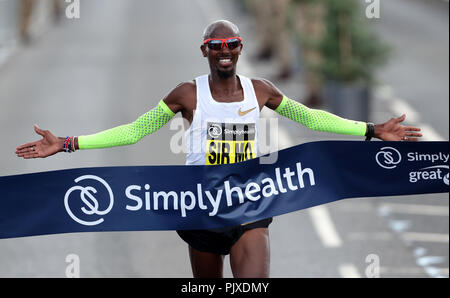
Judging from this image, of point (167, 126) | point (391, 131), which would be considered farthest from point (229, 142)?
point (167, 126)

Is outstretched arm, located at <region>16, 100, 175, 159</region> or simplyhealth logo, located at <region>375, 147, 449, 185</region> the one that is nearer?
outstretched arm, located at <region>16, 100, 175, 159</region>

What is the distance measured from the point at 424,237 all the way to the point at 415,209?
1538 mm

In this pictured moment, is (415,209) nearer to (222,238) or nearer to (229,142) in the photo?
(222,238)

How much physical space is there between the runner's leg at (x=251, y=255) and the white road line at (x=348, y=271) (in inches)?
176

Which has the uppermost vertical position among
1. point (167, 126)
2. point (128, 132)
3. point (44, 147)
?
point (167, 126)

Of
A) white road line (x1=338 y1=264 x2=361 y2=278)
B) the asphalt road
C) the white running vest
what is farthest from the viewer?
the asphalt road

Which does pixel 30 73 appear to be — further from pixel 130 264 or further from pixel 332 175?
pixel 332 175

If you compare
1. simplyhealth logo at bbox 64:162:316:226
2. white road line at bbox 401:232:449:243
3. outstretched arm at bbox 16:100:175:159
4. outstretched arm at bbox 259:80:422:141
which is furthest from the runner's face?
white road line at bbox 401:232:449:243

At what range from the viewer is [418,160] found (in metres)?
6.91

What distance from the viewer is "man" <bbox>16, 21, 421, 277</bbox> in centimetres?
625

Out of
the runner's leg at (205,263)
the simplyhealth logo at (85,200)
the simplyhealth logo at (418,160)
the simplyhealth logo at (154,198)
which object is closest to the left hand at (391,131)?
the simplyhealth logo at (418,160)

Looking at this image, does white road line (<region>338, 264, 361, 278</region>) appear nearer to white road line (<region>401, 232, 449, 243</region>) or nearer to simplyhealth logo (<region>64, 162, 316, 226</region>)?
white road line (<region>401, 232, 449, 243</region>)

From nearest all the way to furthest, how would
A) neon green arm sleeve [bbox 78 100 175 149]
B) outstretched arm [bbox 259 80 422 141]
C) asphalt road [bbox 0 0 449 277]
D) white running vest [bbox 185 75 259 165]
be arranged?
white running vest [bbox 185 75 259 165] < neon green arm sleeve [bbox 78 100 175 149] < outstretched arm [bbox 259 80 422 141] < asphalt road [bbox 0 0 449 277]
